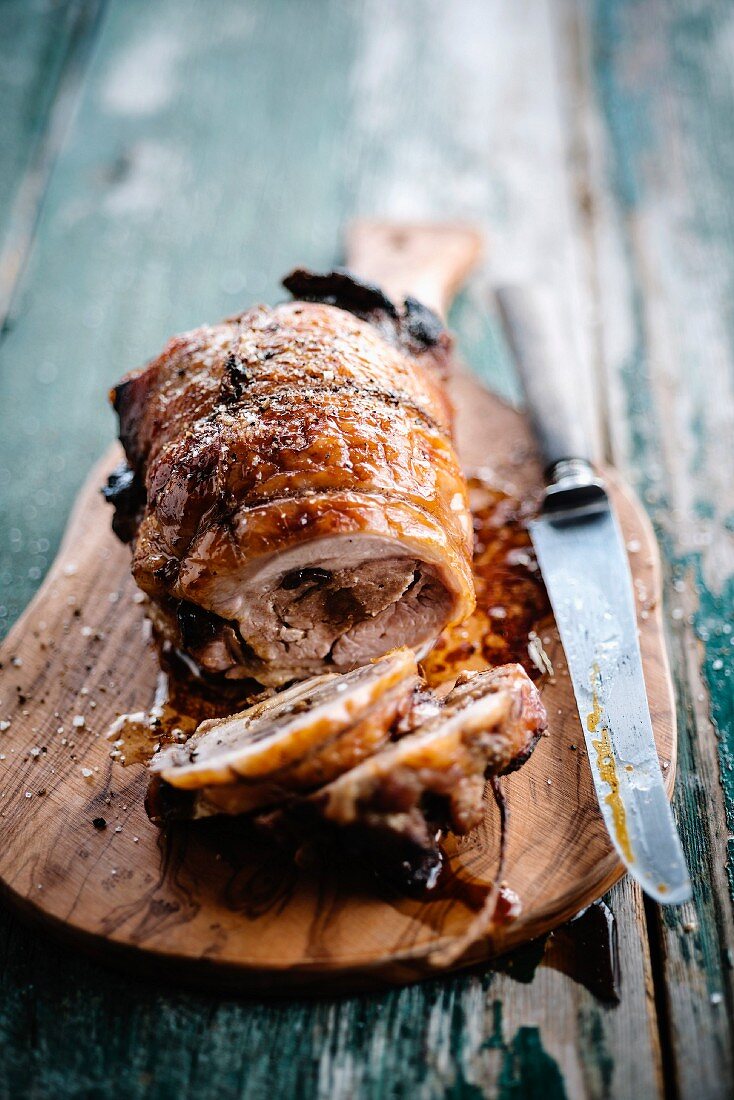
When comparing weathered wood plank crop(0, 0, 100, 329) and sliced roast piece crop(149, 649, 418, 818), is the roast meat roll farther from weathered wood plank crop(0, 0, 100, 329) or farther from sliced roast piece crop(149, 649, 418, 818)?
weathered wood plank crop(0, 0, 100, 329)

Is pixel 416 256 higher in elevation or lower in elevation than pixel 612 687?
higher

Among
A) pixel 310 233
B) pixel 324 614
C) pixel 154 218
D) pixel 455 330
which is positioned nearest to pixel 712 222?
pixel 455 330

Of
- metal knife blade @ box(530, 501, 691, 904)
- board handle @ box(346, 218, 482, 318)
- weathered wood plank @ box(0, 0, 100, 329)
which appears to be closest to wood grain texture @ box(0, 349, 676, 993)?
metal knife blade @ box(530, 501, 691, 904)

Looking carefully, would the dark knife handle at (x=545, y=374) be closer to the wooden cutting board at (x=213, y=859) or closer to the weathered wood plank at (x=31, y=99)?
the wooden cutting board at (x=213, y=859)

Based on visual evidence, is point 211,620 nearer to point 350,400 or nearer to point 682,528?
point 350,400

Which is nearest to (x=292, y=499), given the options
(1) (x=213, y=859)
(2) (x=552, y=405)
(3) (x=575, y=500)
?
(1) (x=213, y=859)

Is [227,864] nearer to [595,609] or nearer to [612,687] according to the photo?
[612,687]

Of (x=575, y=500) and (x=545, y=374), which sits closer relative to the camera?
(x=575, y=500)

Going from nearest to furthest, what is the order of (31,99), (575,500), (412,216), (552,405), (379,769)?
(379,769), (575,500), (552,405), (412,216), (31,99)

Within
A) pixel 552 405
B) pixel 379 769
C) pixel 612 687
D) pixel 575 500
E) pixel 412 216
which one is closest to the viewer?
pixel 379 769
